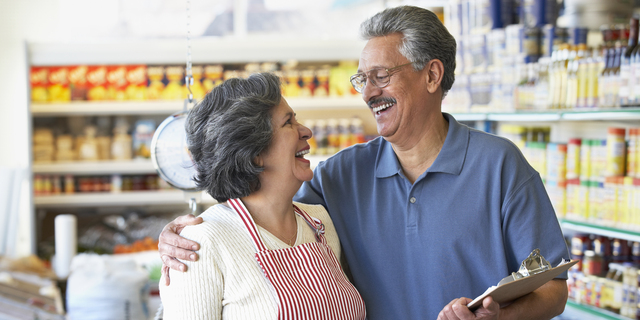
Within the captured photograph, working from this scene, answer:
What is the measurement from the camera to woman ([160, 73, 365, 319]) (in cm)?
143

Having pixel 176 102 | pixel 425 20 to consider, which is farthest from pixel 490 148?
pixel 176 102

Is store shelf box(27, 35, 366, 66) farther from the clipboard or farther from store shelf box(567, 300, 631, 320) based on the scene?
the clipboard

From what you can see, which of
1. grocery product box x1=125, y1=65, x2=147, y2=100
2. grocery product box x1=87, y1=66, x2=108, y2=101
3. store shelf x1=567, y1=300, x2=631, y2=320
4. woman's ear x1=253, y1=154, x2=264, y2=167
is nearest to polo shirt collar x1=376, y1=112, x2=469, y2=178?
woman's ear x1=253, y1=154, x2=264, y2=167

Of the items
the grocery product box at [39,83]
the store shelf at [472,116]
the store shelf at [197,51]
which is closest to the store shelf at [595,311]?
the store shelf at [472,116]

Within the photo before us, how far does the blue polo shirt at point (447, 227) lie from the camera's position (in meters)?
1.66

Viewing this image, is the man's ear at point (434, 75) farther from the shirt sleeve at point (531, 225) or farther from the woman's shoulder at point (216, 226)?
the woman's shoulder at point (216, 226)

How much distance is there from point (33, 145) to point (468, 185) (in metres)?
4.60

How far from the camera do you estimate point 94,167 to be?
5.17 metres

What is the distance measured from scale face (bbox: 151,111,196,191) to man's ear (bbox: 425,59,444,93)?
0.90 meters

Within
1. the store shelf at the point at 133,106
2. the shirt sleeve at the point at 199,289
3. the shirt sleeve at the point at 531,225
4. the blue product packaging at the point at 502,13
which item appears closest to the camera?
the shirt sleeve at the point at 199,289

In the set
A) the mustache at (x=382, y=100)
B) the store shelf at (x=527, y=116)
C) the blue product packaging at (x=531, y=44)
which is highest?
the blue product packaging at (x=531, y=44)

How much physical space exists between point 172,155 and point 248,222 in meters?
0.64

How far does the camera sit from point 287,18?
5746 millimetres

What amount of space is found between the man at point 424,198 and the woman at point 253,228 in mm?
147
